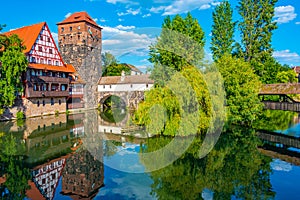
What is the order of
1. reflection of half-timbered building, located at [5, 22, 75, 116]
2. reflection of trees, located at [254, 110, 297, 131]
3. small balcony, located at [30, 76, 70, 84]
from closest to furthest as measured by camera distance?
reflection of trees, located at [254, 110, 297, 131] < reflection of half-timbered building, located at [5, 22, 75, 116] < small balcony, located at [30, 76, 70, 84]

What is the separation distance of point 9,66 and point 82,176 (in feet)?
65.0

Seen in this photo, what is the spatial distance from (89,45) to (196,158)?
3310cm

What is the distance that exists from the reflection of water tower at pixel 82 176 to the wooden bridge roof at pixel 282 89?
16.3 m

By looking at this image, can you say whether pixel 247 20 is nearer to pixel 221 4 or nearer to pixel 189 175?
pixel 221 4

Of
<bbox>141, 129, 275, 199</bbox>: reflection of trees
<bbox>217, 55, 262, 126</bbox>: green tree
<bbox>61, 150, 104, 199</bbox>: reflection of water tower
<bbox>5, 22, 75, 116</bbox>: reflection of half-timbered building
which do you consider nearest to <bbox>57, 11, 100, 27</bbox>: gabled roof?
<bbox>5, 22, 75, 116</bbox>: reflection of half-timbered building

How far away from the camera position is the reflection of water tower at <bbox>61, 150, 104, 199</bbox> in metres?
8.78

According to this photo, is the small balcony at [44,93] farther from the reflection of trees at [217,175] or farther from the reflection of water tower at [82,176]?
the reflection of trees at [217,175]

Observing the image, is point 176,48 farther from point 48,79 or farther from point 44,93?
point 44,93

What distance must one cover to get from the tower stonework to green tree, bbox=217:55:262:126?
82.6 feet

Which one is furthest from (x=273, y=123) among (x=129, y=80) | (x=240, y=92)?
(x=129, y=80)

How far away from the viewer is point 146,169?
1116 cm

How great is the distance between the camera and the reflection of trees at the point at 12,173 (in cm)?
862

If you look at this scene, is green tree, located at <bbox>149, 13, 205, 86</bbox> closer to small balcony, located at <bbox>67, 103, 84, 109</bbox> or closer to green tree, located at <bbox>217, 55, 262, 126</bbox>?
green tree, located at <bbox>217, 55, 262, 126</bbox>

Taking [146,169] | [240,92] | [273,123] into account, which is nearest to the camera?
[146,169]
